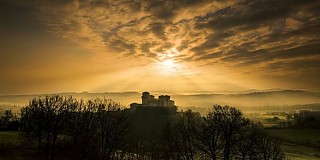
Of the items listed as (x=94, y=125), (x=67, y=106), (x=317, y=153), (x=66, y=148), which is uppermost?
(x=67, y=106)

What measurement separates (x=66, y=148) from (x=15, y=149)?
13.7m

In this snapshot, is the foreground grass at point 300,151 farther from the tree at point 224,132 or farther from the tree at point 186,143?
the tree at point 224,132

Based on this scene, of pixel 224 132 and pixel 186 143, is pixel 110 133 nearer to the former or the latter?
pixel 224 132

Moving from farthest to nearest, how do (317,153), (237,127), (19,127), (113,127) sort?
(317,153)
(19,127)
(113,127)
(237,127)

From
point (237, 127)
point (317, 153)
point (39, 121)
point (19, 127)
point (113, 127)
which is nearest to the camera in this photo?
point (237, 127)

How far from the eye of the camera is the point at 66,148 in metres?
86.1

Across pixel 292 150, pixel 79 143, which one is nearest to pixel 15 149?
pixel 79 143

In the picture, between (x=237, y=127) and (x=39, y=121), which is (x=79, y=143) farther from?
(x=237, y=127)

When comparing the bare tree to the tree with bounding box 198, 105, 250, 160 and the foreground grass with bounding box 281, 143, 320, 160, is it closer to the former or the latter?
the tree with bounding box 198, 105, 250, 160

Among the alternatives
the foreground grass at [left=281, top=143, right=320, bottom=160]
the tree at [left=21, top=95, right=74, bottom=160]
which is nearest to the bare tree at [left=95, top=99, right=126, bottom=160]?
the tree at [left=21, top=95, right=74, bottom=160]

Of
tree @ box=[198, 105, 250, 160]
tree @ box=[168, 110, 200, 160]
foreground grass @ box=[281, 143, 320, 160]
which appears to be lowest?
foreground grass @ box=[281, 143, 320, 160]

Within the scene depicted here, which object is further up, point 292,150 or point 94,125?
point 94,125

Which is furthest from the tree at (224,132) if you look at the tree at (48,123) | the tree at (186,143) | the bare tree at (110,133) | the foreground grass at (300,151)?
the foreground grass at (300,151)

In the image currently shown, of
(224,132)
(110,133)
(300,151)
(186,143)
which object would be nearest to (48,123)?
(110,133)
